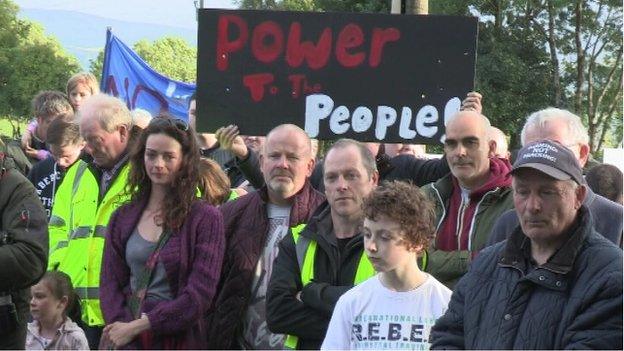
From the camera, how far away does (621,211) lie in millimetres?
5250

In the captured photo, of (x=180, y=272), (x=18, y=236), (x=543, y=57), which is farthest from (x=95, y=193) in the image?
(x=543, y=57)

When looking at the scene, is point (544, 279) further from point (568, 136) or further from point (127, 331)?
point (127, 331)

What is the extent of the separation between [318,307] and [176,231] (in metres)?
0.75

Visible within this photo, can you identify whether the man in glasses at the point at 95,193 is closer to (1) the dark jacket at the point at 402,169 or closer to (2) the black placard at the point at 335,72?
(2) the black placard at the point at 335,72

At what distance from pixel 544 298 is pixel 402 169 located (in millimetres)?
3073

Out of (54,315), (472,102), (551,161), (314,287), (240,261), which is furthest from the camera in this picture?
(54,315)

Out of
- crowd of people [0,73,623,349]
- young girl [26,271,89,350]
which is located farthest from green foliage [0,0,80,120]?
crowd of people [0,73,623,349]

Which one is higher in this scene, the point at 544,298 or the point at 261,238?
the point at 544,298

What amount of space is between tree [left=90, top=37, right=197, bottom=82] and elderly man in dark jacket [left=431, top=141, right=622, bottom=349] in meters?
59.6

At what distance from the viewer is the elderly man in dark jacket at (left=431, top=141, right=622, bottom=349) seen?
3695 millimetres

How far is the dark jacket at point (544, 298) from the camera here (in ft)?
12.1

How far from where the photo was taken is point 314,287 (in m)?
5.45

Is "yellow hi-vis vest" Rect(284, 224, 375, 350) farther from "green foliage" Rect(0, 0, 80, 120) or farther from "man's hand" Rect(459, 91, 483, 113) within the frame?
"green foliage" Rect(0, 0, 80, 120)

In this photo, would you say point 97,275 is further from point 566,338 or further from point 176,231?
point 566,338
